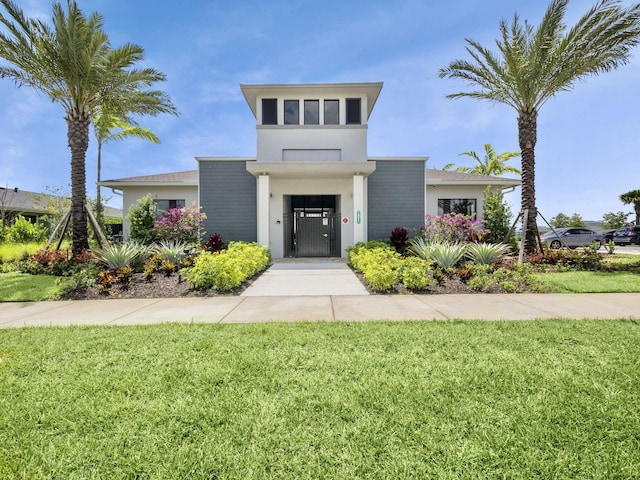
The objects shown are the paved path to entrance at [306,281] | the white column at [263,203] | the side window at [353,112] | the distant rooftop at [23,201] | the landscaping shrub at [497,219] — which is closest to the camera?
the paved path to entrance at [306,281]

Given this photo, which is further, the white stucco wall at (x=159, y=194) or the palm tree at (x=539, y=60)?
the white stucco wall at (x=159, y=194)

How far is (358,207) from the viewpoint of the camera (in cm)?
1285

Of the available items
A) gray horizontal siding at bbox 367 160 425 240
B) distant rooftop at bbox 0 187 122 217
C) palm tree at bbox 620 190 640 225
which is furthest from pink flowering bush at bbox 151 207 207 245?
palm tree at bbox 620 190 640 225

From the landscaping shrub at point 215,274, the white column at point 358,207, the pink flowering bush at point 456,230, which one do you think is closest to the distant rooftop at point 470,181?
the pink flowering bush at point 456,230

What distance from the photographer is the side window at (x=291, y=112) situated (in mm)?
14344

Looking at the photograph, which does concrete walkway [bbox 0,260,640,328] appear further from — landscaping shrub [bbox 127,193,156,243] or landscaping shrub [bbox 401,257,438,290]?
landscaping shrub [bbox 127,193,156,243]

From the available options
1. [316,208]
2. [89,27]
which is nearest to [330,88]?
[316,208]

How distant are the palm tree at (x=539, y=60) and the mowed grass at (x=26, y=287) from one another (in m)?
15.3

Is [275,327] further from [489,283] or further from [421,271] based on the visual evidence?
[489,283]

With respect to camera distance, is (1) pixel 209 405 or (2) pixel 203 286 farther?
(2) pixel 203 286

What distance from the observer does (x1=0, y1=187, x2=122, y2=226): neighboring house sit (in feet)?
68.2

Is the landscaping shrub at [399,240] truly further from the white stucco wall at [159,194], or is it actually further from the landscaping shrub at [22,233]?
the landscaping shrub at [22,233]

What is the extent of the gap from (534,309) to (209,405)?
578 cm

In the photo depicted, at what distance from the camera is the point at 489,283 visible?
7.43 meters
